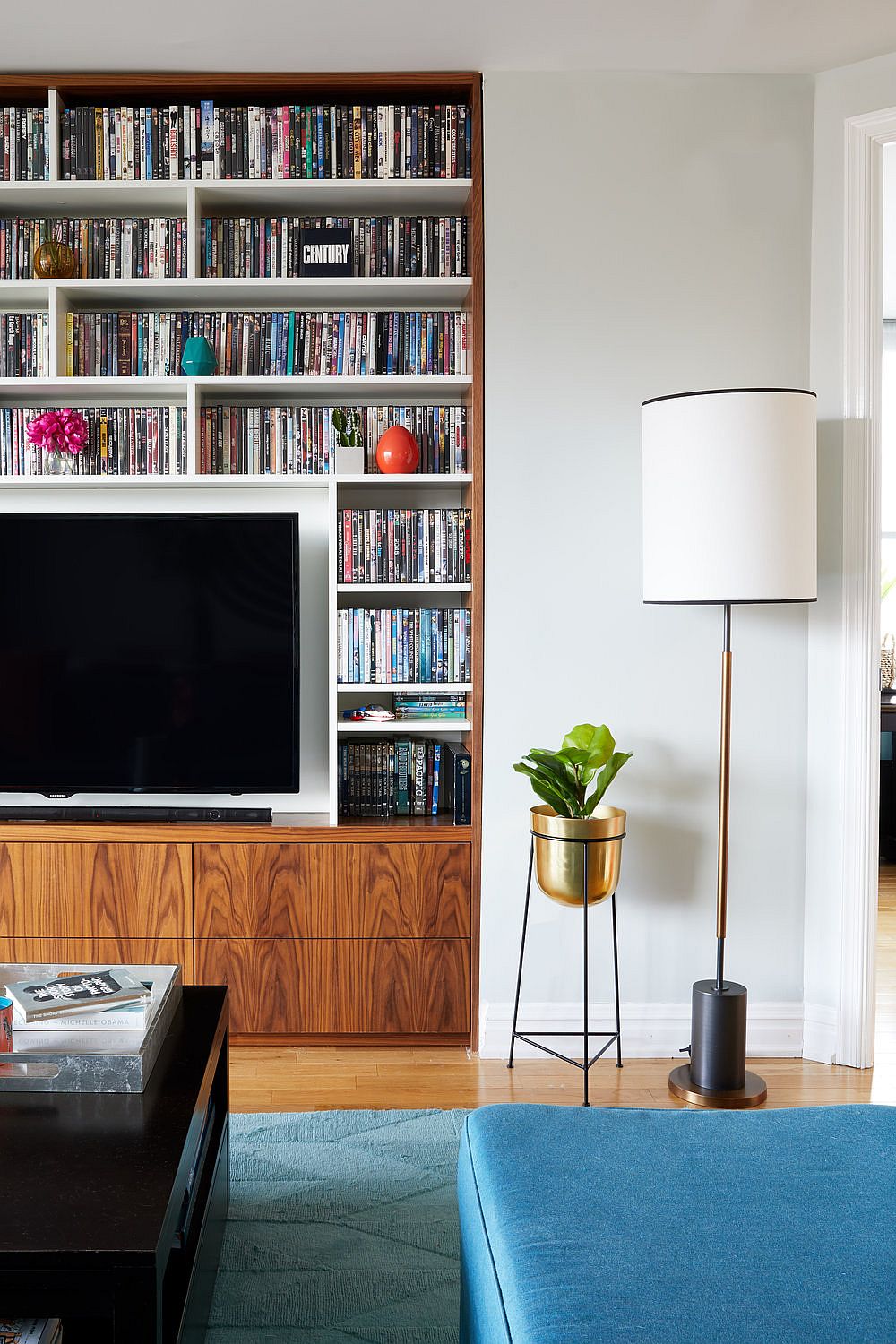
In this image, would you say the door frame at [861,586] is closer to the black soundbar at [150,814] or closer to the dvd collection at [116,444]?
the black soundbar at [150,814]

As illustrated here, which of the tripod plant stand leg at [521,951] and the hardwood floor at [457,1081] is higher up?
the tripod plant stand leg at [521,951]

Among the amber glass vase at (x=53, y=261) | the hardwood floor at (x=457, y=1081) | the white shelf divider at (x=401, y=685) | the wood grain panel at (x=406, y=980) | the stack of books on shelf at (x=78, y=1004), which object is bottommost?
the hardwood floor at (x=457, y=1081)

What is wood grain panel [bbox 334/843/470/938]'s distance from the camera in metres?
2.93

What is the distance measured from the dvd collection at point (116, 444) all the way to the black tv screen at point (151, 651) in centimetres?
19

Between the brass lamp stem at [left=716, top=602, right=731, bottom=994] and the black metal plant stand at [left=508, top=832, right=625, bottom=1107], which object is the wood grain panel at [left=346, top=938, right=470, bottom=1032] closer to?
the black metal plant stand at [left=508, top=832, right=625, bottom=1107]

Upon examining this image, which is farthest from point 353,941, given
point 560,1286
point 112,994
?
point 560,1286

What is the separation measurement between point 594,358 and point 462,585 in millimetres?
711

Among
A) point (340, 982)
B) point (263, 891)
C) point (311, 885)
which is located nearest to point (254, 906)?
point (263, 891)

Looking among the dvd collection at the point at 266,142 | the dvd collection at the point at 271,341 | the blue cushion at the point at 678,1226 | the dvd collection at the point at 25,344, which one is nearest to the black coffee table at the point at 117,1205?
the blue cushion at the point at 678,1226

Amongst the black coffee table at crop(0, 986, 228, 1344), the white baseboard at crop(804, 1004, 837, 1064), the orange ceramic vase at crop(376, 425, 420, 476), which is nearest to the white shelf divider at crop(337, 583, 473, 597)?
the orange ceramic vase at crop(376, 425, 420, 476)

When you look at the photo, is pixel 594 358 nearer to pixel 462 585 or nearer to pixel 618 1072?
pixel 462 585

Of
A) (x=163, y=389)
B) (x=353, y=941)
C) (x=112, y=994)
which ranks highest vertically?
(x=163, y=389)

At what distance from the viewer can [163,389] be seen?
3.12 metres

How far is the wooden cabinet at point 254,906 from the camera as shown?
2920mm
